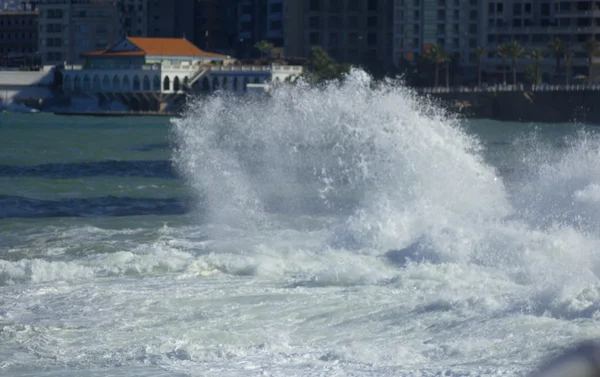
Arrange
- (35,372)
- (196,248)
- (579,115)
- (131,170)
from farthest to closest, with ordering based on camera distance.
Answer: (579,115)
(131,170)
(196,248)
(35,372)

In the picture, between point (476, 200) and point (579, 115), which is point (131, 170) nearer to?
point (476, 200)

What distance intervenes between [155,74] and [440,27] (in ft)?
73.8

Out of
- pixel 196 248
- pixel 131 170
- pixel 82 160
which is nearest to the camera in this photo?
pixel 196 248

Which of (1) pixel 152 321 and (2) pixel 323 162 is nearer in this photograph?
(1) pixel 152 321

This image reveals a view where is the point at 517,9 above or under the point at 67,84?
above

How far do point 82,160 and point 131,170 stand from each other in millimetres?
5797

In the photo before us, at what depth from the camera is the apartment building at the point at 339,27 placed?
112 meters

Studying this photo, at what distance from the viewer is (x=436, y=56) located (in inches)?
3883

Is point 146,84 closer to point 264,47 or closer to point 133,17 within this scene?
point 264,47

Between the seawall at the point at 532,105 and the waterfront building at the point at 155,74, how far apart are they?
13.1 meters

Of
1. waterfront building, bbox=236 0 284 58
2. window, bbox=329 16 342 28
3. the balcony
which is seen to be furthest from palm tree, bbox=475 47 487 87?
waterfront building, bbox=236 0 284 58

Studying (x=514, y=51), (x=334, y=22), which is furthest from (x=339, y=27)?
(x=514, y=51)

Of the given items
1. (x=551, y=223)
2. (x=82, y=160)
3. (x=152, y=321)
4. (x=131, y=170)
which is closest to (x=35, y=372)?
(x=152, y=321)

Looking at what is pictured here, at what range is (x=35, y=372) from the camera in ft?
51.2
